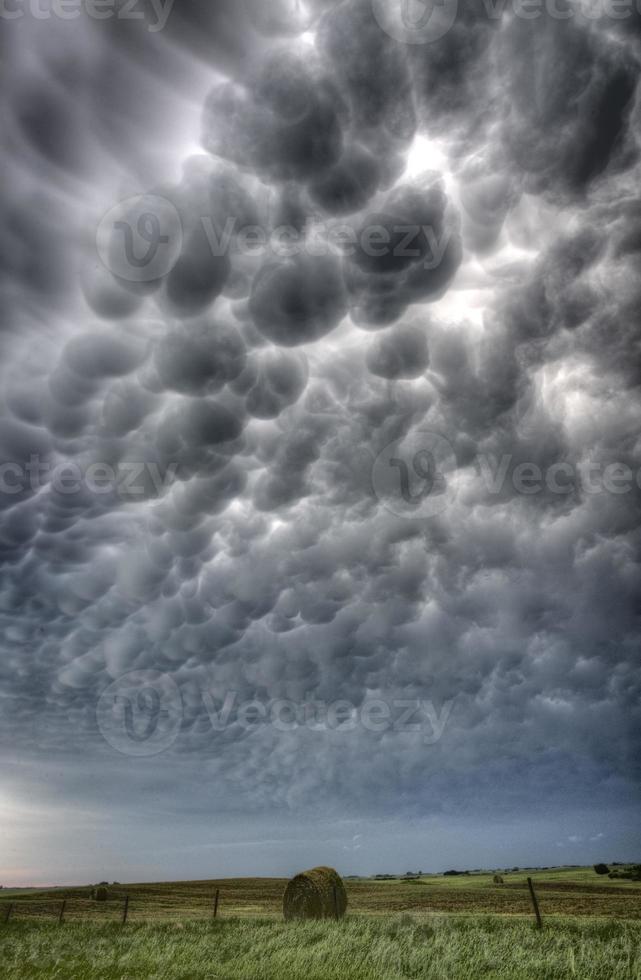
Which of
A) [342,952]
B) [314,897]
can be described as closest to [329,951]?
[342,952]

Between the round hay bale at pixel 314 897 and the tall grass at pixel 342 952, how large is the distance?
4318 mm

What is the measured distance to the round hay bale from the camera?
2605 centimetres

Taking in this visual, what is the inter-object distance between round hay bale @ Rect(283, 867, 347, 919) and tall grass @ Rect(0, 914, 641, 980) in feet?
14.2

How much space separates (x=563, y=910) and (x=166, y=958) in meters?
24.8

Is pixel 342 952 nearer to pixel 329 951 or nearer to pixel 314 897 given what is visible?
pixel 329 951

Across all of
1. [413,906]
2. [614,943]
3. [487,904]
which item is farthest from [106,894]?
[614,943]

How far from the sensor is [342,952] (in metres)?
14.4

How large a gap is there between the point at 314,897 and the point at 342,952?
13477 mm

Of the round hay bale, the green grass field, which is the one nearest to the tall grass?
the green grass field

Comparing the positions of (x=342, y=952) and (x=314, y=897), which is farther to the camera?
(x=314, y=897)

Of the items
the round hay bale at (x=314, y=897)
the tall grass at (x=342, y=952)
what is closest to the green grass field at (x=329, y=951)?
the tall grass at (x=342, y=952)

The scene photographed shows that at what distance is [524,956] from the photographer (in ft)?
44.8

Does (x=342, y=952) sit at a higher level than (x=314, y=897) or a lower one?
lower

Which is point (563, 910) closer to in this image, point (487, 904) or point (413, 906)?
point (487, 904)
